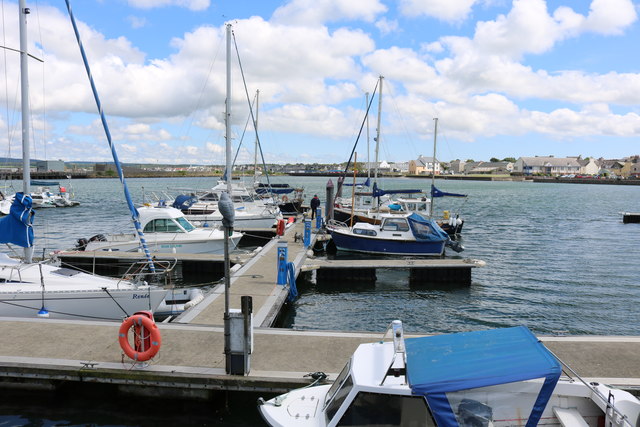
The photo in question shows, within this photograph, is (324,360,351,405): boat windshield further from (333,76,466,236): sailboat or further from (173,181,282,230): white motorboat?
(333,76,466,236): sailboat

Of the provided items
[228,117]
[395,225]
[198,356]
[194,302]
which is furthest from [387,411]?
[228,117]

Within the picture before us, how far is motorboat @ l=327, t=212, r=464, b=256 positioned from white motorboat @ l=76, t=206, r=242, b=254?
23.7 ft

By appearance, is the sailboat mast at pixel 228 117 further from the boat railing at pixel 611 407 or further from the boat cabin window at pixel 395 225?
the boat railing at pixel 611 407

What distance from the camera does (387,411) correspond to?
20.4ft

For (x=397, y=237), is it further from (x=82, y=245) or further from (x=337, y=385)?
(x=337, y=385)

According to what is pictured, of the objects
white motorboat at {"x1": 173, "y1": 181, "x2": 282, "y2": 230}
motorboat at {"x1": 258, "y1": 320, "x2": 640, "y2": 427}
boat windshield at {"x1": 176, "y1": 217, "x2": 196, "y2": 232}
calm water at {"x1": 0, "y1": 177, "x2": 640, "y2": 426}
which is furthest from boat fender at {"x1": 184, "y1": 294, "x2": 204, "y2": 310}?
white motorboat at {"x1": 173, "y1": 181, "x2": 282, "y2": 230}

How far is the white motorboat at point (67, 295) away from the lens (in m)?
12.7

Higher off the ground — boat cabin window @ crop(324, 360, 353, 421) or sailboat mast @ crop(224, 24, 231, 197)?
sailboat mast @ crop(224, 24, 231, 197)

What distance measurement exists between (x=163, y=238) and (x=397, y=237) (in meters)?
12.3

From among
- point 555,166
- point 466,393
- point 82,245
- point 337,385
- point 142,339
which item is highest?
point 555,166

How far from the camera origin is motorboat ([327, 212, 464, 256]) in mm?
26406

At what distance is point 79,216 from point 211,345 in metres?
47.0

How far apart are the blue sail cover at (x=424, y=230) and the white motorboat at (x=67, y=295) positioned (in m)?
16.3

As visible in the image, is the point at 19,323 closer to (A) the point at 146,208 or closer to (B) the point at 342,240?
(A) the point at 146,208
